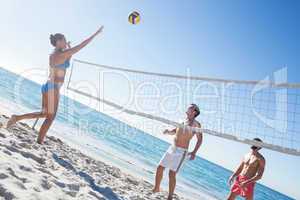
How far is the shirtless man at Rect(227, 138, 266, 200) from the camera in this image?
5.15 meters

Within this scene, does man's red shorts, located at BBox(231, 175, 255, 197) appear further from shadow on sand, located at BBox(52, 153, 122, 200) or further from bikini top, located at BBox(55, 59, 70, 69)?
bikini top, located at BBox(55, 59, 70, 69)

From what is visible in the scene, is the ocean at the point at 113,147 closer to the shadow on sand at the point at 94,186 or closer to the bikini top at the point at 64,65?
the shadow on sand at the point at 94,186

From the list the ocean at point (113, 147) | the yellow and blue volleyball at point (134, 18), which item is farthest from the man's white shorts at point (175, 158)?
the ocean at point (113, 147)

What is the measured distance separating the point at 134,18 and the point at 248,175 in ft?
11.2

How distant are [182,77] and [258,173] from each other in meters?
2.30

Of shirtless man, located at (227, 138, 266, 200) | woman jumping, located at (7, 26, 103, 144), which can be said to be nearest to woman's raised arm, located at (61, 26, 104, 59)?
woman jumping, located at (7, 26, 103, 144)

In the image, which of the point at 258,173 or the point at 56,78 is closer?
the point at 56,78

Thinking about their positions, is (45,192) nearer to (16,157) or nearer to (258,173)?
(16,157)

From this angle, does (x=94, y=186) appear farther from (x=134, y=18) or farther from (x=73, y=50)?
(x=134, y=18)

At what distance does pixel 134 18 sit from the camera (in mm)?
6715

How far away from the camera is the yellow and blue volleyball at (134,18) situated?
6.68m

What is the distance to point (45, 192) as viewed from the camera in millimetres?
2951

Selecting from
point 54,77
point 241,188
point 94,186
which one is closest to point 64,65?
point 54,77

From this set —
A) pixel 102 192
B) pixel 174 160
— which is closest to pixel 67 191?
pixel 102 192
